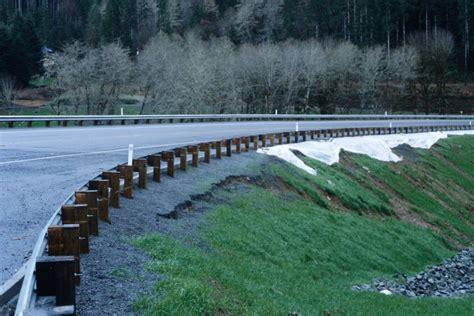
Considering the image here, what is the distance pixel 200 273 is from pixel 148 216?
3.12 m

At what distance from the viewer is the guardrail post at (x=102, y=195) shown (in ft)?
30.7

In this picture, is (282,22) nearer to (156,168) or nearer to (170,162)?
(170,162)

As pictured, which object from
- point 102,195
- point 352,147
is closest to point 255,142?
point 352,147

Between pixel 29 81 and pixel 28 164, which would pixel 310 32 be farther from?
pixel 28 164

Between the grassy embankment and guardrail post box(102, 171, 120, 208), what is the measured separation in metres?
1.49

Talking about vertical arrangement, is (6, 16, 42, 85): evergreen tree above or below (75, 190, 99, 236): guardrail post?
above

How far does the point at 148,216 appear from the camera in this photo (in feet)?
35.7

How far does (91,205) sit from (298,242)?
6.87m

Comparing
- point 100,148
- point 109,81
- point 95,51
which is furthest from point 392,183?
point 95,51

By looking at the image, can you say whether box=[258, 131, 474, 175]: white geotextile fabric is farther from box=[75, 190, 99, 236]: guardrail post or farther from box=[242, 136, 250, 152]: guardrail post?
box=[75, 190, 99, 236]: guardrail post

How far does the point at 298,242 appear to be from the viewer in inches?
562

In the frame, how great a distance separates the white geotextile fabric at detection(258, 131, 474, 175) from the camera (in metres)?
24.4

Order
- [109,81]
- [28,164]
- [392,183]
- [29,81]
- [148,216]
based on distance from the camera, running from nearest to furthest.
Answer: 1. [148,216]
2. [28,164]
3. [392,183]
4. [109,81]
5. [29,81]


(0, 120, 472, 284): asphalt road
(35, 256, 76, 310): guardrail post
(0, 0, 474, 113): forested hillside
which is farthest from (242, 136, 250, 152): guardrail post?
(0, 0, 474, 113): forested hillside
